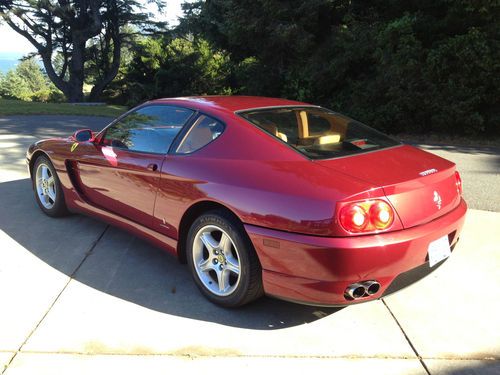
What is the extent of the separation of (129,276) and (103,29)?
1348 inches

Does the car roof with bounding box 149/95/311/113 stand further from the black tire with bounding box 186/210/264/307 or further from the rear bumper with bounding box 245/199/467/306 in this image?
the rear bumper with bounding box 245/199/467/306

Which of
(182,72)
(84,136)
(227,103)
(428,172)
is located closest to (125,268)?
(84,136)

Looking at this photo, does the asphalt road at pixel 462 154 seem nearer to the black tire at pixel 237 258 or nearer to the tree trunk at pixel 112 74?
the black tire at pixel 237 258

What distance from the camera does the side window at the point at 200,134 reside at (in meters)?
3.23

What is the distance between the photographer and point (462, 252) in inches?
155

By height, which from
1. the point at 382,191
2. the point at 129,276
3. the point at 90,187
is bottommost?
the point at 129,276

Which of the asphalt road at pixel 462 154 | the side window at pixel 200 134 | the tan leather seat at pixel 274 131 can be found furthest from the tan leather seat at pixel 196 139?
the asphalt road at pixel 462 154

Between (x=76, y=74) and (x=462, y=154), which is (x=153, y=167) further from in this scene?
(x=76, y=74)

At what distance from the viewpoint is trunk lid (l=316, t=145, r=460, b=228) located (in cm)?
263

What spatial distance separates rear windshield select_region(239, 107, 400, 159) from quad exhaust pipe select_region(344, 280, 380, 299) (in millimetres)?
835

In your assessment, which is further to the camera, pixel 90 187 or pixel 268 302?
pixel 90 187

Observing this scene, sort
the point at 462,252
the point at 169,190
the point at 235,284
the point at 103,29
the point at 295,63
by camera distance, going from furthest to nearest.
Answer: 1. the point at 103,29
2. the point at 295,63
3. the point at 462,252
4. the point at 169,190
5. the point at 235,284

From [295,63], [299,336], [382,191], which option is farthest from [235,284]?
[295,63]

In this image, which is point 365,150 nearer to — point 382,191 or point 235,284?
point 382,191
